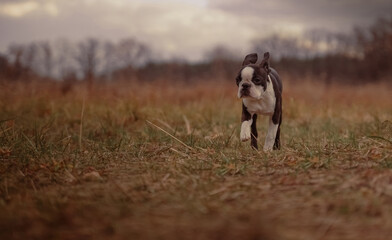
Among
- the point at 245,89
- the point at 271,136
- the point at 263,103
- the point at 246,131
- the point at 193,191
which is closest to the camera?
the point at 193,191

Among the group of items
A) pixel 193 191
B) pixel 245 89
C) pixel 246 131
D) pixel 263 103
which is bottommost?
pixel 193 191

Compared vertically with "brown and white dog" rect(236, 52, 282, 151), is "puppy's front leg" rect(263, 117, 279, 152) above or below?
below

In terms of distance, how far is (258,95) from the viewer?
3.81 metres

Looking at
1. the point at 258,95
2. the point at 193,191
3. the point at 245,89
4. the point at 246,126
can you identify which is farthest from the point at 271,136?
the point at 193,191

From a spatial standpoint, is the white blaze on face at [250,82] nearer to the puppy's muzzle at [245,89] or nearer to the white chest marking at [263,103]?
the puppy's muzzle at [245,89]

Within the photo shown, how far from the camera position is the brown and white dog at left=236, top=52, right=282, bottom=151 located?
380 cm

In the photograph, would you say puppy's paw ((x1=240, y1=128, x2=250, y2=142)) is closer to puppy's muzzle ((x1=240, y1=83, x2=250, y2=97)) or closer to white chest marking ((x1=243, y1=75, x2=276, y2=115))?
white chest marking ((x1=243, y1=75, x2=276, y2=115))

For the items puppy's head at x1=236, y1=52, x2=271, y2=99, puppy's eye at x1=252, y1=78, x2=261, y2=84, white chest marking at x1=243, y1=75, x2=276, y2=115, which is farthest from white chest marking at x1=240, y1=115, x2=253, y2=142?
puppy's eye at x1=252, y1=78, x2=261, y2=84

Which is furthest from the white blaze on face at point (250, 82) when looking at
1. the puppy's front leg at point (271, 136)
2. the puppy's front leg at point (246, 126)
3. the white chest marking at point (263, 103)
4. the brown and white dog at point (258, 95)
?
the puppy's front leg at point (271, 136)

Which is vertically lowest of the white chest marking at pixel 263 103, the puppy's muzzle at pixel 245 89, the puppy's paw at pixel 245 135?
the puppy's paw at pixel 245 135

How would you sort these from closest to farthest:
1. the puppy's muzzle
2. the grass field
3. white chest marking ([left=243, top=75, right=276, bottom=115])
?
the grass field
the puppy's muzzle
white chest marking ([left=243, top=75, right=276, bottom=115])

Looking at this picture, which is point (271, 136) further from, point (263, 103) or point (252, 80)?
point (252, 80)

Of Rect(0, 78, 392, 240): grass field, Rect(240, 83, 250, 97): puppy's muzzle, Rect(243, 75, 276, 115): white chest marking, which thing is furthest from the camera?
Rect(243, 75, 276, 115): white chest marking

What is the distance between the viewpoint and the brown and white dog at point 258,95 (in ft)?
12.5
